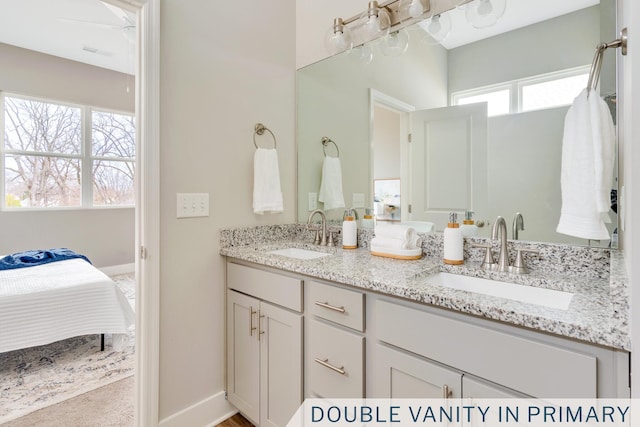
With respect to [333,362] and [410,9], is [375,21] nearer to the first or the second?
[410,9]

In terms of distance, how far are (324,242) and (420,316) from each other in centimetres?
101

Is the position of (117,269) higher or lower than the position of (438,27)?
lower

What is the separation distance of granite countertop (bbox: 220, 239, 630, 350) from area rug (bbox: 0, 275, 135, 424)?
54.8 inches

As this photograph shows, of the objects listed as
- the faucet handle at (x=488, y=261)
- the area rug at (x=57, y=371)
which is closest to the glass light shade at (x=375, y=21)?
the faucet handle at (x=488, y=261)

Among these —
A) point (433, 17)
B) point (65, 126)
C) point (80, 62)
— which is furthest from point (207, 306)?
point (80, 62)

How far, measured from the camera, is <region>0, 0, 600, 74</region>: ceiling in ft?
4.85

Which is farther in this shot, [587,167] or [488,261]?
[488,261]

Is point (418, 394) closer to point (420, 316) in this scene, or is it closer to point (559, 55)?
point (420, 316)

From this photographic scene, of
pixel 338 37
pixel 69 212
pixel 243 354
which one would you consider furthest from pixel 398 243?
pixel 69 212

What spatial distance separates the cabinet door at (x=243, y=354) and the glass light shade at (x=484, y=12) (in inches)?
63.0

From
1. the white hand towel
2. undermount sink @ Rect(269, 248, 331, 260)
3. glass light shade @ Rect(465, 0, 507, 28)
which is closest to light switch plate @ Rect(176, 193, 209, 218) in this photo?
the white hand towel

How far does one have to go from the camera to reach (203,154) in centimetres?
170

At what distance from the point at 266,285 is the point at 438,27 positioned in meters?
1.45

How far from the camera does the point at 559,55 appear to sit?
1.25 meters
